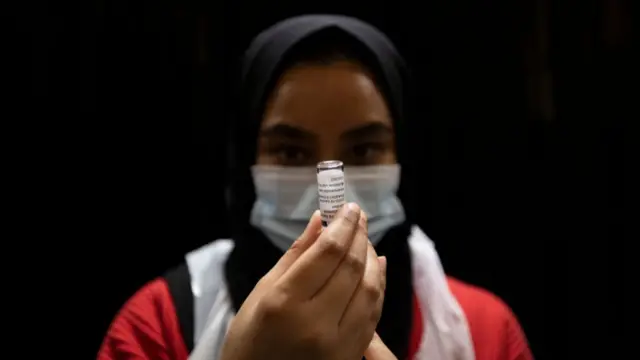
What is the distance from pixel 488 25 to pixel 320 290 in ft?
3.19

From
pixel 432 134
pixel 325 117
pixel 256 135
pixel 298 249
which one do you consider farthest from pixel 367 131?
pixel 432 134

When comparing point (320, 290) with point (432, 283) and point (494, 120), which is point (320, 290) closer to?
point (432, 283)

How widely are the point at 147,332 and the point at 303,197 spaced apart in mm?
350

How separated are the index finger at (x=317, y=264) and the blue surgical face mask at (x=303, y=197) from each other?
294 mm

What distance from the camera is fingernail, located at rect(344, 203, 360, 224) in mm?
700

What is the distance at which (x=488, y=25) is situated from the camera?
1.40 m

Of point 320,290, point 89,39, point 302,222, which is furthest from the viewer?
point 89,39

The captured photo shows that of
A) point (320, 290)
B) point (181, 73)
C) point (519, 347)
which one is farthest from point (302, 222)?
point (181, 73)

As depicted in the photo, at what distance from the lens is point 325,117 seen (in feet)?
3.11

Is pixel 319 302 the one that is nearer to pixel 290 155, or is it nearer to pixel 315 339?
pixel 315 339

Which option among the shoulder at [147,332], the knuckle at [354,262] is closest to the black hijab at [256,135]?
the shoulder at [147,332]

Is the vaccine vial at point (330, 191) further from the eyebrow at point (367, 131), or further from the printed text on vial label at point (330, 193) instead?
the eyebrow at point (367, 131)

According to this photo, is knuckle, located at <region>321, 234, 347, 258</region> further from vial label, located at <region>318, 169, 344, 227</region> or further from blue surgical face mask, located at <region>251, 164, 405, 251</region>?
blue surgical face mask, located at <region>251, 164, 405, 251</region>

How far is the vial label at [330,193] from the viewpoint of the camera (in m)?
0.74
